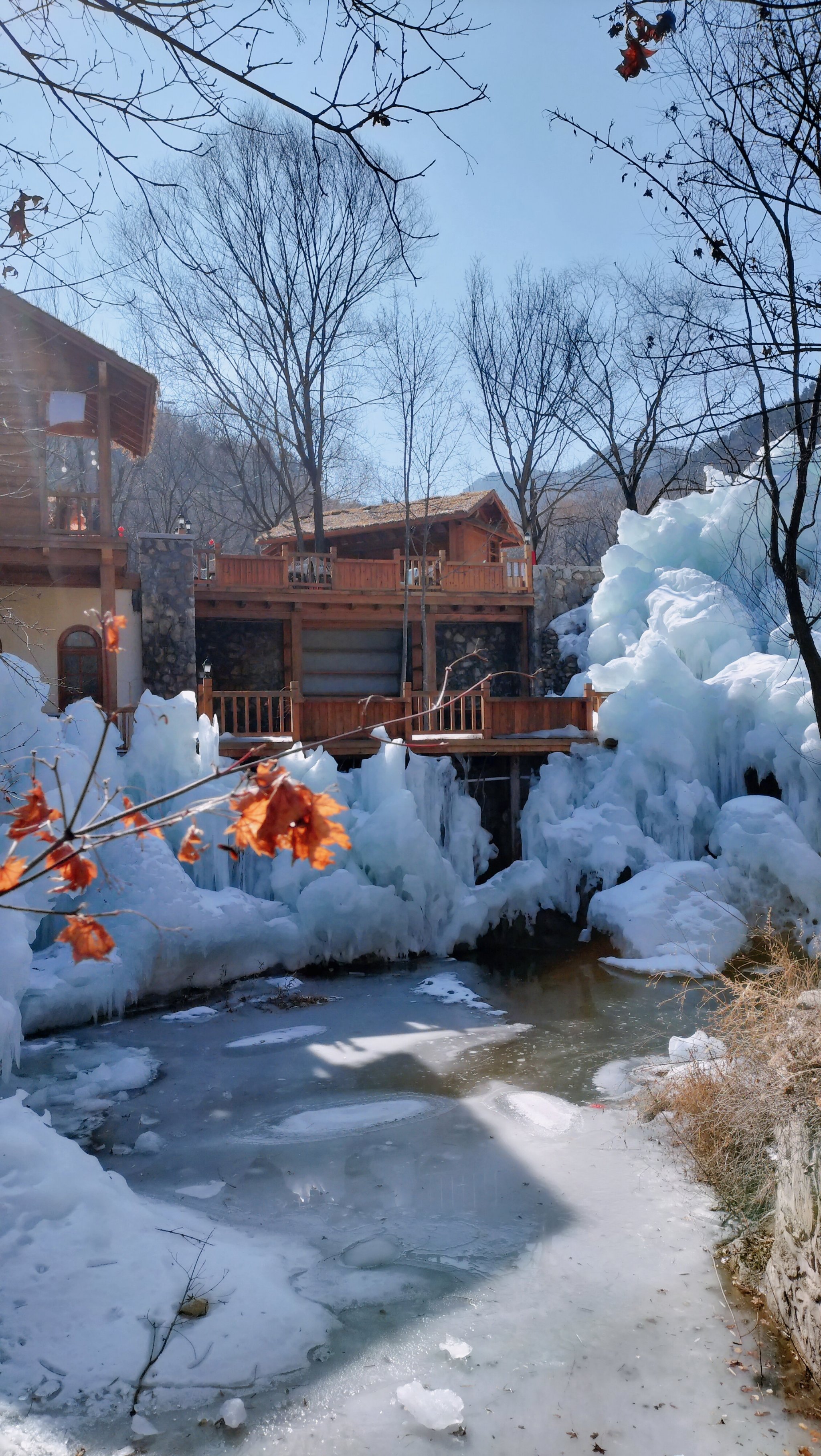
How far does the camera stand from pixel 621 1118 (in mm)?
6676

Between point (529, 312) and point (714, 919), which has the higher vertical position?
point (529, 312)

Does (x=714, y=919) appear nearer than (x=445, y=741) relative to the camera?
Yes

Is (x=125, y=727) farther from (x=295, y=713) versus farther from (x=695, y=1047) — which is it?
(x=695, y=1047)

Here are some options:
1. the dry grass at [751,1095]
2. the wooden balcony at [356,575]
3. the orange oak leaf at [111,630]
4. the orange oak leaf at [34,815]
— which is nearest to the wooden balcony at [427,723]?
the wooden balcony at [356,575]

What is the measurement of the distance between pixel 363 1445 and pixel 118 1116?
3.95 meters

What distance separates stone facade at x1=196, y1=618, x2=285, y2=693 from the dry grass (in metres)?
13.2

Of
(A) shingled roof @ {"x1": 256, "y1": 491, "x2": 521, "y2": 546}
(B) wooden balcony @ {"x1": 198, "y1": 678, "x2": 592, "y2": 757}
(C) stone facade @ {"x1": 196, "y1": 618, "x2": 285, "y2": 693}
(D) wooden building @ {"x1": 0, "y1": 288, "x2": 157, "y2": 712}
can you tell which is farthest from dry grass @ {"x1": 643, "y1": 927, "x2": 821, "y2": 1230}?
(A) shingled roof @ {"x1": 256, "y1": 491, "x2": 521, "y2": 546}

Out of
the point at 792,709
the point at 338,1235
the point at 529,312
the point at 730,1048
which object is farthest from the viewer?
the point at 529,312

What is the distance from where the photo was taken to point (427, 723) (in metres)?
14.0

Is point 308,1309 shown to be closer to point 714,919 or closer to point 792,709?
point 714,919

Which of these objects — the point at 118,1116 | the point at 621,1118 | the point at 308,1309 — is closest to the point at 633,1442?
the point at 308,1309

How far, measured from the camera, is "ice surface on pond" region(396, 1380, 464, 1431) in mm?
3676

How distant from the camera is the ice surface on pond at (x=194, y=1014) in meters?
9.30

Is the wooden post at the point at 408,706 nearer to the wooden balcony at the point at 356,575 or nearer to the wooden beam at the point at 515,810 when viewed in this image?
the wooden beam at the point at 515,810
